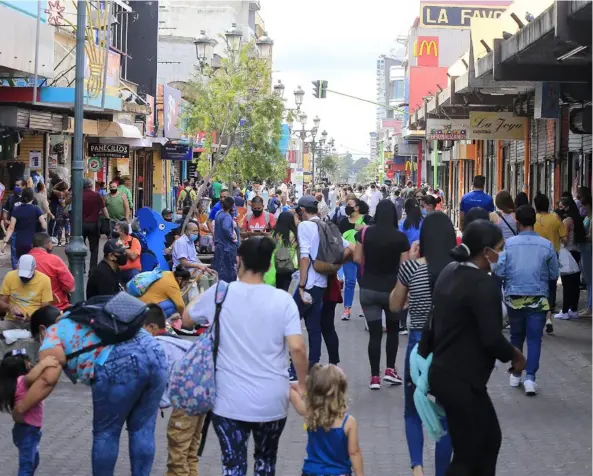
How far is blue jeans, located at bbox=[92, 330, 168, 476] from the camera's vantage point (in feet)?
21.7

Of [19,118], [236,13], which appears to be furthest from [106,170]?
[236,13]

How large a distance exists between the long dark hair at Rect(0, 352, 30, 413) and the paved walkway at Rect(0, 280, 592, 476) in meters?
1.04

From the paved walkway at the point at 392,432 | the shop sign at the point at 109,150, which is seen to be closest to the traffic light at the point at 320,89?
the shop sign at the point at 109,150

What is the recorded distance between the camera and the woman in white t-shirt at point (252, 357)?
608 cm

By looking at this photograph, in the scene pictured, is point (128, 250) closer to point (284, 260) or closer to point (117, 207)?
point (284, 260)

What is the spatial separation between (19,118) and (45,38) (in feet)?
9.33

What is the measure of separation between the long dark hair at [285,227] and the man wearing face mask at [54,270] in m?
2.13

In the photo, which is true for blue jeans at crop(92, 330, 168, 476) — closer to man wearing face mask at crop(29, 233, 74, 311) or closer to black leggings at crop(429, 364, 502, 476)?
black leggings at crop(429, 364, 502, 476)

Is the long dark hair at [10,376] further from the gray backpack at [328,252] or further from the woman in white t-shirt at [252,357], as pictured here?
the gray backpack at [328,252]

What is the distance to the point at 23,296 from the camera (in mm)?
10430

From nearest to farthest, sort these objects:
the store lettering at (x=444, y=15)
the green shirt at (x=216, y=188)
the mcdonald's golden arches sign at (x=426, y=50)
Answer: the green shirt at (x=216, y=188) < the mcdonald's golden arches sign at (x=426, y=50) < the store lettering at (x=444, y=15)

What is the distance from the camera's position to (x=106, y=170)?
3947 centimetres

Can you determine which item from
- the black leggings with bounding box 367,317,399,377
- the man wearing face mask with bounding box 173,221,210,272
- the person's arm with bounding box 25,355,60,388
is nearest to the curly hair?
the person's arm with bounding box 25,355,60,388

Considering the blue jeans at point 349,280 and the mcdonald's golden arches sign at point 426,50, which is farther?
the mcdonald's golden arches sign at point 426,50
